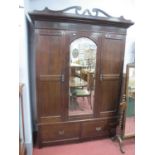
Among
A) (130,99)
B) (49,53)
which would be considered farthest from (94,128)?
(49,53)

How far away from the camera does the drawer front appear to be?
2.42m

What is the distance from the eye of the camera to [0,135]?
2.19ft

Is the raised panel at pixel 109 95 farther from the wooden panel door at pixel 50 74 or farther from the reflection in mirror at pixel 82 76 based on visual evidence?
the wooden panel door at pixel 50 74

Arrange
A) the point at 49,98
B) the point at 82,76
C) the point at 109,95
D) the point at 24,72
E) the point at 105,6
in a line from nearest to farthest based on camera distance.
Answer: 1. the point at 24,72
2. the point at 49,98
3. the point at 82,76
4. the point at 109,95
5. the point at 105,6

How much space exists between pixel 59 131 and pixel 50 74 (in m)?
0.88

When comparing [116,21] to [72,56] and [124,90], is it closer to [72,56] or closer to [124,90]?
[72,56]

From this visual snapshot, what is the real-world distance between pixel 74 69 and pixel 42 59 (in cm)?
47

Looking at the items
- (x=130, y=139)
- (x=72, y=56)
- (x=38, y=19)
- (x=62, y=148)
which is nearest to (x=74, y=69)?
(x=72, y=56)

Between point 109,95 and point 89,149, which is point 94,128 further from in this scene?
point 109,95

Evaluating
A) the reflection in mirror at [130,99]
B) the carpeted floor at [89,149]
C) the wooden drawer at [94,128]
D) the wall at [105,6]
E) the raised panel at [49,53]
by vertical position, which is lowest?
the carpeted floor at [89,149]

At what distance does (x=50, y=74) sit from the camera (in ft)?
7.45

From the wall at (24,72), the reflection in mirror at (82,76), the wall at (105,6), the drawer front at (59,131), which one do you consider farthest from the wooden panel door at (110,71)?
the wall at (24,72)

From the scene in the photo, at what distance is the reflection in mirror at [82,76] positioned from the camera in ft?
7.75

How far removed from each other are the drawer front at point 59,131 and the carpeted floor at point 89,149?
14 cm
